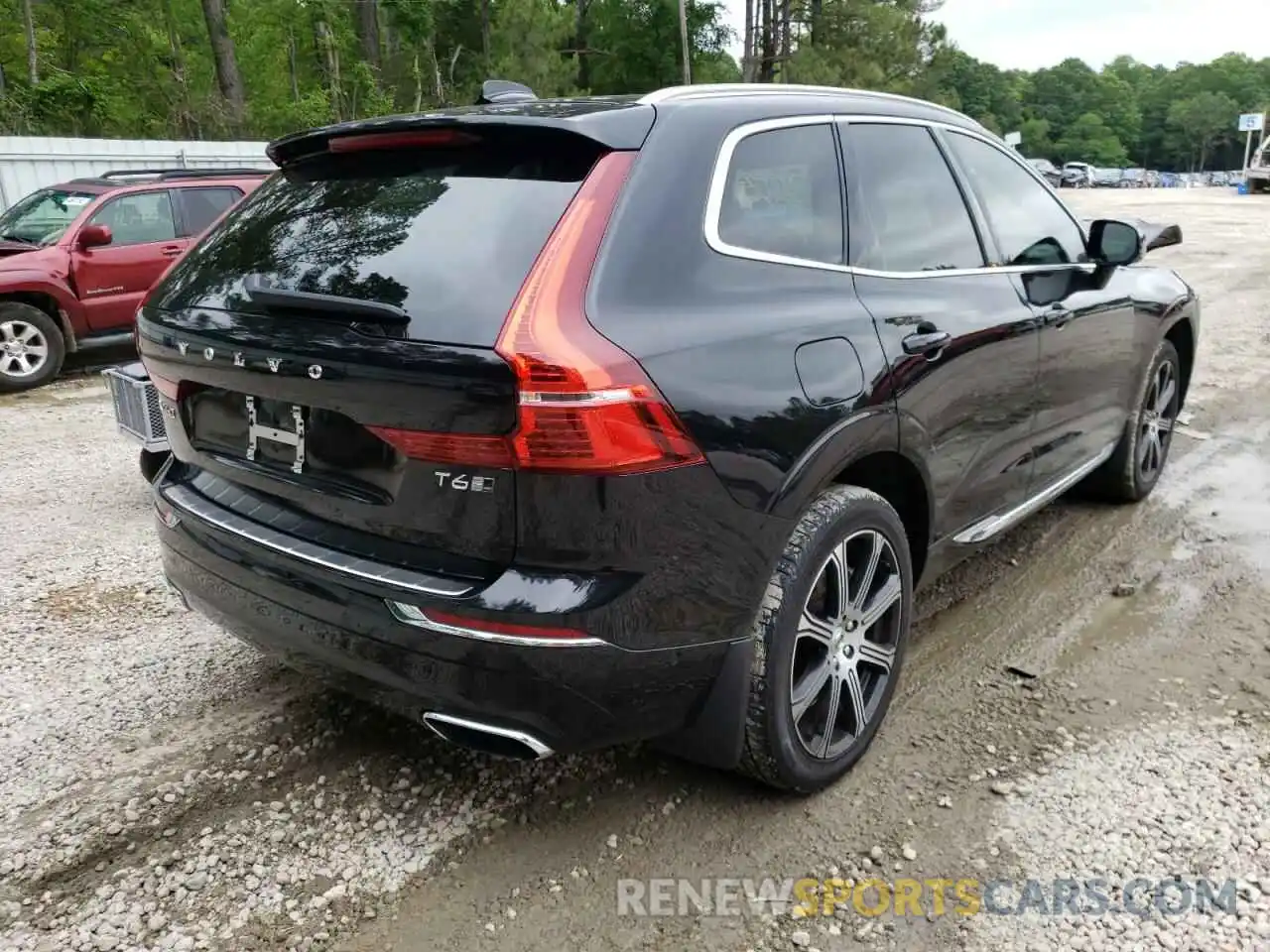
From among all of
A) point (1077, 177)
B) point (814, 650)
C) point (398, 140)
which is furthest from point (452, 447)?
point (1077, 177)

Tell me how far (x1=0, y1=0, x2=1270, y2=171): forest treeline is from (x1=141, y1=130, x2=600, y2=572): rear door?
852 inches

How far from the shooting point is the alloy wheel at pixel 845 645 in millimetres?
2656

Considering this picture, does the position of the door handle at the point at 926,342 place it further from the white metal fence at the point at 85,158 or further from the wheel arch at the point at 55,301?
the white metal fence at the point at 85,158

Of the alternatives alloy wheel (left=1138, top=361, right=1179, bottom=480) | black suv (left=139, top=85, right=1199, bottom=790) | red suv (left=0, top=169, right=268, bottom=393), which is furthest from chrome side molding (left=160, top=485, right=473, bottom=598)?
red suv (left=0, top=169, right=268, bottom=393)

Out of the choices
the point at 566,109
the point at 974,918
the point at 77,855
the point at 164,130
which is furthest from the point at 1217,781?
the point at 164,130

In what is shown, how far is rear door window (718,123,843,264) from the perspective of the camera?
2.54 m

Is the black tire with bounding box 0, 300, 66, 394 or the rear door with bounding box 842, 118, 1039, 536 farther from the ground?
the rear door with bounding box 842, 118, 1039, 536

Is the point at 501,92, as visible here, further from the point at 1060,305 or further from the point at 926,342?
the point at 1060,305

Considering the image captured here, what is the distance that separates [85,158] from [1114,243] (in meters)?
16.8

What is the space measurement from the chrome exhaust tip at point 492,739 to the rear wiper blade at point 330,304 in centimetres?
89

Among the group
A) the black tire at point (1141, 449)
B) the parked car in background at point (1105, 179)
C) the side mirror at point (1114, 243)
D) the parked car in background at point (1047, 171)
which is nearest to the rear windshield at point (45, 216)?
the parked car in background at point (1047, 171)

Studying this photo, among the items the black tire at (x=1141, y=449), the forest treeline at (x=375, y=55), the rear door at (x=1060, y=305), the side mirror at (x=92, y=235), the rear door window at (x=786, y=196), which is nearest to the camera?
the rear door window at (x=786, y=196)

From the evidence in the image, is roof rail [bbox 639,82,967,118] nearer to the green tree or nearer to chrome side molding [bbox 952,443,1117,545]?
chrome side molding [bbox 952,443,1117,545]

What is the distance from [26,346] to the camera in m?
8.71
